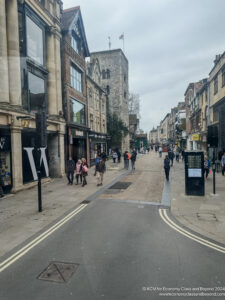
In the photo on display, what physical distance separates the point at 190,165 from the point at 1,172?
394 inches

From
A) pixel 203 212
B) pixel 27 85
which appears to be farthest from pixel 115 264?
pixel 27 85

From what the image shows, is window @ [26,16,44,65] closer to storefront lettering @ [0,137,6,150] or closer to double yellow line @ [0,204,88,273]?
storefront lettering @ [0,137,6,150]

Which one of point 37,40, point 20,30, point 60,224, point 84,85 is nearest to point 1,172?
point 60,224

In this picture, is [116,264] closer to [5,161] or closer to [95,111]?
[5,161]

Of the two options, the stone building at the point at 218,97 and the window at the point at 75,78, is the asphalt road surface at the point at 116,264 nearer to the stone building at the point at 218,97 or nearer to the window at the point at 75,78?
the window at the point at 75,78

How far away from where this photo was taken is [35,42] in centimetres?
1472

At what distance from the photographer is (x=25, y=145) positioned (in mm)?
13086

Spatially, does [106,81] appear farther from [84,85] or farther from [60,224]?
[60,224]

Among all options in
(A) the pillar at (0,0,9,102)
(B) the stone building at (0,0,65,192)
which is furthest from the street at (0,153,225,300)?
(A) the pillar at (0,0,9,102)

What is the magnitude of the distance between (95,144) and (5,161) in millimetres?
16671


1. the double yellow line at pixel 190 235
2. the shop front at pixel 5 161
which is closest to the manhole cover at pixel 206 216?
the double yellow line at pixel 190 235

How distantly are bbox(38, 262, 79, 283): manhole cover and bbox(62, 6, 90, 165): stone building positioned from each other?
1462cm

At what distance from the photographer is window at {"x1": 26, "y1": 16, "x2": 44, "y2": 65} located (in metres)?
13.8

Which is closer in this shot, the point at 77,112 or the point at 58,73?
the point at 58,73
